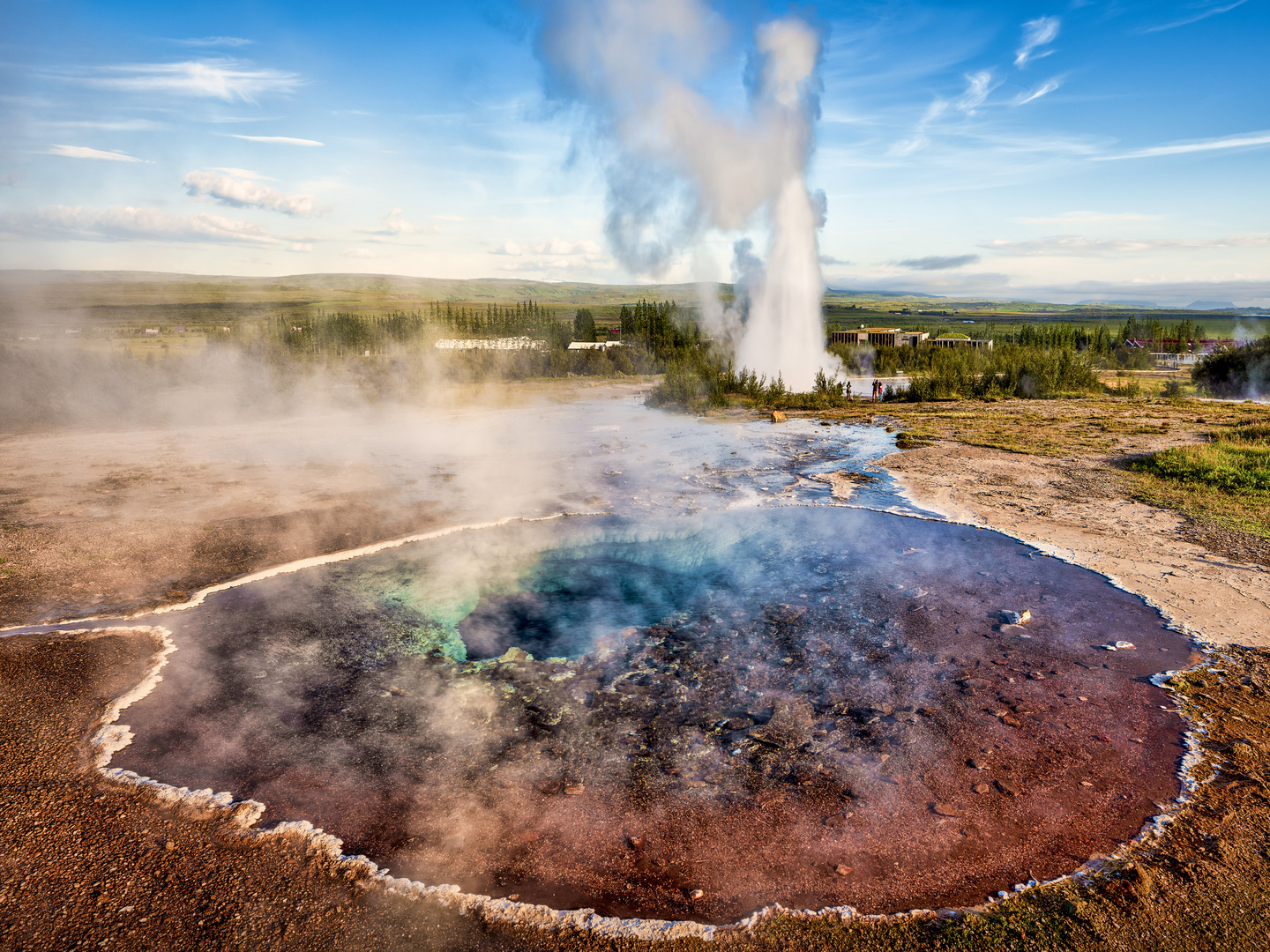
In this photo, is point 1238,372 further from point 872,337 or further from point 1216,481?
point 872,337

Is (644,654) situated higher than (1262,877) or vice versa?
(1262,877)

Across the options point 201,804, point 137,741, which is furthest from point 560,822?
point 137,741

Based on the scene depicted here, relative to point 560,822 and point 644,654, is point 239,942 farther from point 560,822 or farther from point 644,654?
point 644,654

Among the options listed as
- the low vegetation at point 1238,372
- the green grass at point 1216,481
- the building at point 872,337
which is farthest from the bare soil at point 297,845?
the building at point 872,337

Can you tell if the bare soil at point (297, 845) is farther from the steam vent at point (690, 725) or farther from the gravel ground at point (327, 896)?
the steam vent at point (690, 725)

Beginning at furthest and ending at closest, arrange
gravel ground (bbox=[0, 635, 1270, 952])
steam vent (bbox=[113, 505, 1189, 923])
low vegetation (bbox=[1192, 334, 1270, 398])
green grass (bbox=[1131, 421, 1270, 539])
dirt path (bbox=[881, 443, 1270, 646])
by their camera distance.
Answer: low vegetation (bbox=[1192, 334, 1270, 398]) → green grass (bbox=[1131, 421, 1270, 539]) → dirt path (bbox=[881, 443, 1270, 646]) → steam vent (bbox=[113, 505, 1189, 923]) → gravel ground (bbox=[0, 635, 1270, 952])

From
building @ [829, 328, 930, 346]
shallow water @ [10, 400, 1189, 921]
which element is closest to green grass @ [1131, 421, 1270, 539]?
shallow water @ [10, 400, 1189, 921]

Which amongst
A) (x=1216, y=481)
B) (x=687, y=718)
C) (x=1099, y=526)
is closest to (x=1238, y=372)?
(x=1216, y=481)

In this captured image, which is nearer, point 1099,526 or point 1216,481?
point 1099,526

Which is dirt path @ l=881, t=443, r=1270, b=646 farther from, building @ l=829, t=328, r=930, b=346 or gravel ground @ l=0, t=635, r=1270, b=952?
building @ l=829, t=328, r=930, b=346
